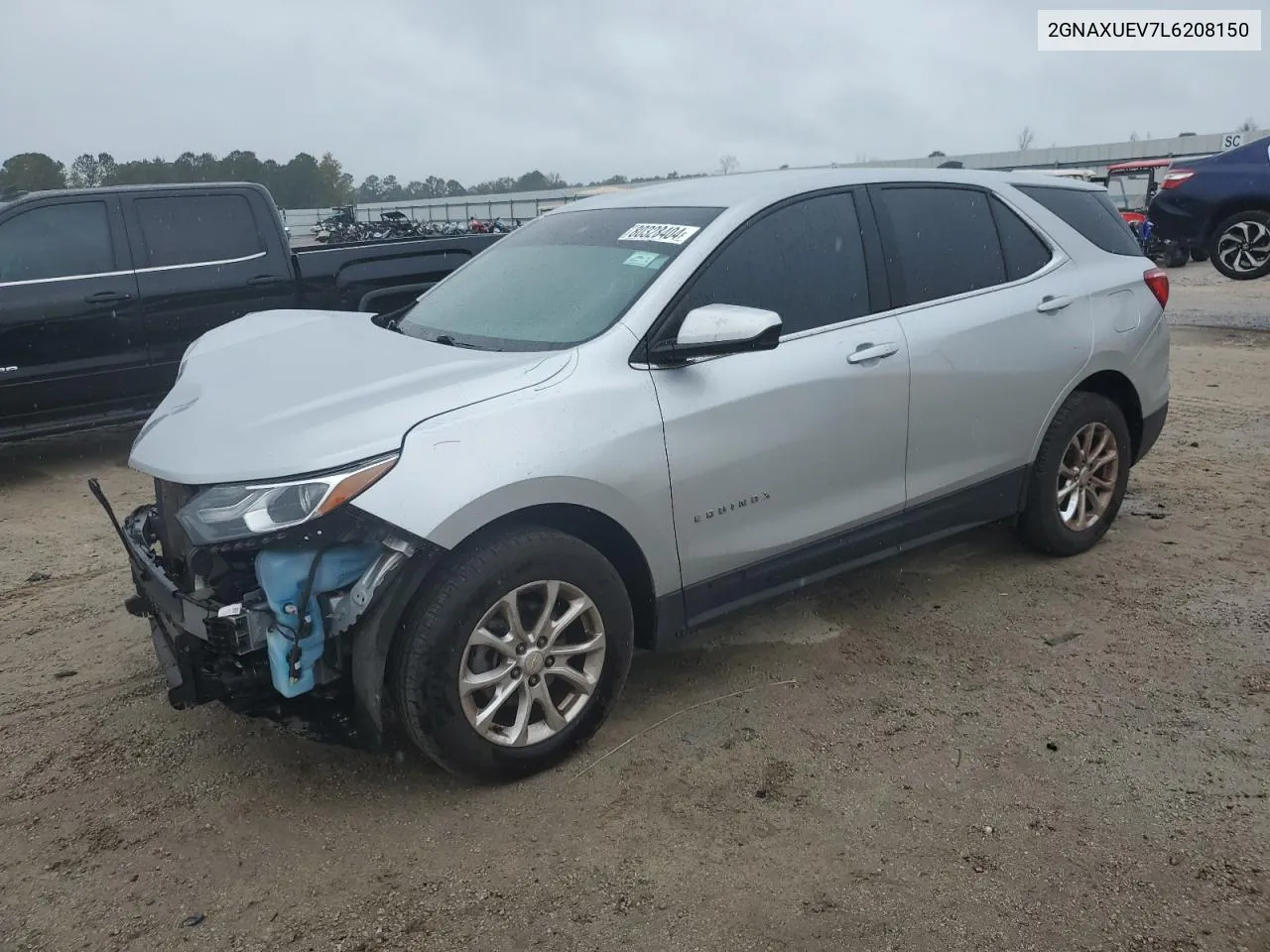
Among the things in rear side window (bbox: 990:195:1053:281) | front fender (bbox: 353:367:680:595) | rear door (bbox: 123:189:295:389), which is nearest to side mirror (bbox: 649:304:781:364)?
front fender (bbox: 353:367:680:595)

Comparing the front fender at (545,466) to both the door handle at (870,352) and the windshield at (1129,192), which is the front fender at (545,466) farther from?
the windshield at (1129,192)

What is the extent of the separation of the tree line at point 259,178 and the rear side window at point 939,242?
561cm

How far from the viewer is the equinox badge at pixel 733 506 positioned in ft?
10.5

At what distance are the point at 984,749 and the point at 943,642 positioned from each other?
807 mm

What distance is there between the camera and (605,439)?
2.92 m

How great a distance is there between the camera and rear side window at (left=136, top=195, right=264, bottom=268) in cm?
690

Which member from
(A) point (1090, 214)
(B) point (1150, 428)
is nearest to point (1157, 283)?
(A) point (1090, 214)

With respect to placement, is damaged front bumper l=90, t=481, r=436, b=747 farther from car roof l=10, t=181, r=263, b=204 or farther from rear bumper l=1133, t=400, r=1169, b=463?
car roof l=10, t=181, r=263, b=204

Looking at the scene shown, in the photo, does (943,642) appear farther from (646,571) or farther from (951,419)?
(646,571)

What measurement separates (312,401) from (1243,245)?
11.8m

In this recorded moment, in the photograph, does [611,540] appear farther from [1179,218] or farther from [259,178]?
[259,178]

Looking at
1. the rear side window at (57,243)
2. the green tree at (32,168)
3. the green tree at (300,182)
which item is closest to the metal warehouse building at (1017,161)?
the green tree at (300,182)

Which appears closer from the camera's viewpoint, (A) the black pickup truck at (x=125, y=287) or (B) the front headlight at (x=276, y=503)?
(B) the front headlight at (x=276, y=503)

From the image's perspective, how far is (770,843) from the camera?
268 cm
